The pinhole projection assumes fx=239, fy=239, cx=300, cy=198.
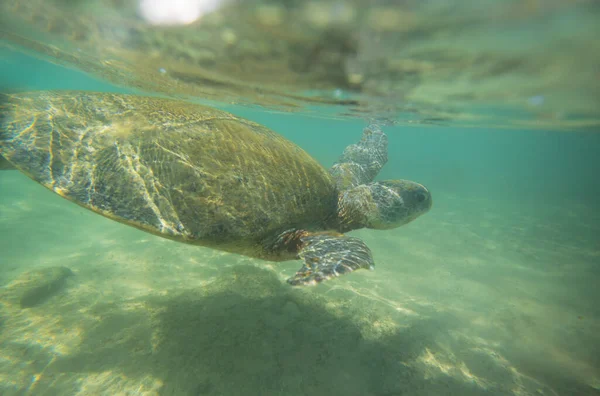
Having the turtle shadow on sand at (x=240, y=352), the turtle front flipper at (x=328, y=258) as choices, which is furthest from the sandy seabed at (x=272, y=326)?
the turtle front flipper at (x=328, y=258)

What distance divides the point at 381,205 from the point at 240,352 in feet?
13.1

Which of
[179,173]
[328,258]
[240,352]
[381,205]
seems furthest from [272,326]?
[381,205]

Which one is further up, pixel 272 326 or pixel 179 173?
pixel 179 173

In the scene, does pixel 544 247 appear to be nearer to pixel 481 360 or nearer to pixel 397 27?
pixel 481 360

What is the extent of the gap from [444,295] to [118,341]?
8.11 m

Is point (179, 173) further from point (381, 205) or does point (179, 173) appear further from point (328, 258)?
point (381, 205)

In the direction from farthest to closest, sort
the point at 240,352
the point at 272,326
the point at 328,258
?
1. the point at 272,326
2. the point at 240,352
3. the point at 328,258

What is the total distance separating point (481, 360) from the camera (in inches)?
185

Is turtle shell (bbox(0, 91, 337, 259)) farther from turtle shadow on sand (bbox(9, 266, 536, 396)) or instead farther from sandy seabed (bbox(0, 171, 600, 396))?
sandy seabed (bbox(0, 171, 600, 396))

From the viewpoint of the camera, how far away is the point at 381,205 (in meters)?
5.44

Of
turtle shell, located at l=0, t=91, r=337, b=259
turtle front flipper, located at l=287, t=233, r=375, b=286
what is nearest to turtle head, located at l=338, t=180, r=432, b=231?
turtle front flipper, located at l=287, t=233, r=375, b=286

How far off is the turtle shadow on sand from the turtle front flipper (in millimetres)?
1789

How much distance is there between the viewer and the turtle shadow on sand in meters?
3.48

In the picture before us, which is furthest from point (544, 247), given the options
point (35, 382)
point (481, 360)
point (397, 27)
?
point (35, 382)
